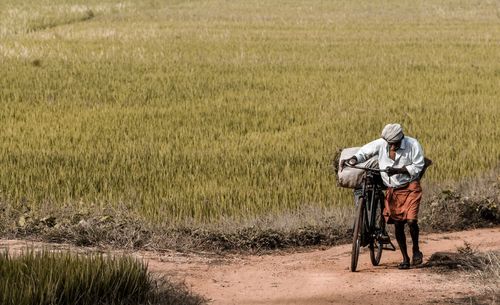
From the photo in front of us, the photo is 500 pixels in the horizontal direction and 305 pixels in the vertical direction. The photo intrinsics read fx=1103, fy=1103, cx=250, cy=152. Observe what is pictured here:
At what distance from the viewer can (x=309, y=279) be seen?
8242 millimetres

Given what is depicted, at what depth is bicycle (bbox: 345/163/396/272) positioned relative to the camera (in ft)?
28.3

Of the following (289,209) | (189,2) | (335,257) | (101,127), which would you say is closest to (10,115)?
(101,127)

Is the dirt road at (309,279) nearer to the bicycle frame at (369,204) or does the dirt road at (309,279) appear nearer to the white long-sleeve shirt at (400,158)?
the bicycle frame at (369,204)

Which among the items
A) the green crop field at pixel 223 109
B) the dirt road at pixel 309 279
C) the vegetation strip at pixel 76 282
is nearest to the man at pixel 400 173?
the dirt road at pixel 309 279

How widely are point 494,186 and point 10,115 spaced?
8861 millimetres

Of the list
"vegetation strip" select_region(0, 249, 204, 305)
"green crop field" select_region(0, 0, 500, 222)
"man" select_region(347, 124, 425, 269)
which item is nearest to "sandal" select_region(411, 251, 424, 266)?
"man" select_region(347, 124, 425, 269)

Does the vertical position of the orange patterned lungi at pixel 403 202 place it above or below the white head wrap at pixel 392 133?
below

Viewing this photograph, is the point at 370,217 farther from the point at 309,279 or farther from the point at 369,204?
the point at 309,279

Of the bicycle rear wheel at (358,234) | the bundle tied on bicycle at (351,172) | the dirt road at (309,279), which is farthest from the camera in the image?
the bundle tied on bicycle at (351,172)

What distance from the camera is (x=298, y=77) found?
73.5ft

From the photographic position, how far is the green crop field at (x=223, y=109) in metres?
11.9

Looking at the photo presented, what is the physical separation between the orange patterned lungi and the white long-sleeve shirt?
54 mm

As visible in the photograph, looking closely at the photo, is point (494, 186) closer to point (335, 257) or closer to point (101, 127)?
point (335, 257)

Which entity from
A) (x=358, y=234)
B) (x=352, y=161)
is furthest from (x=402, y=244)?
(x=352, y=161)
